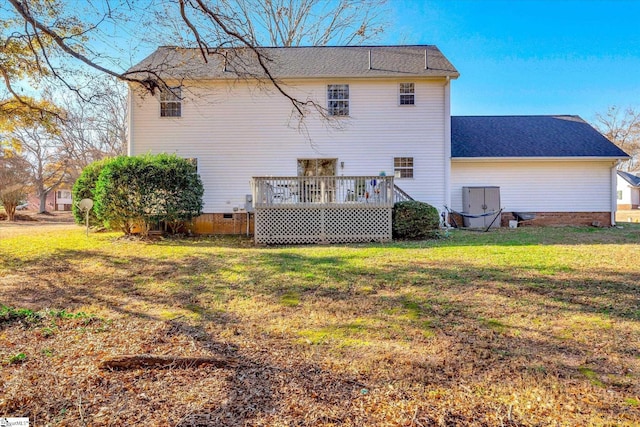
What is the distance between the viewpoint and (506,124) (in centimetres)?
1580

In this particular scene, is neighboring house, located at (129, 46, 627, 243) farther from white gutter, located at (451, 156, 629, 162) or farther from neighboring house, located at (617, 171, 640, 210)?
neighboring house, located at (617, 171, 640, 210)

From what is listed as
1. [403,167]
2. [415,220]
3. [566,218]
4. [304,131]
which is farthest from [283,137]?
[566,218]

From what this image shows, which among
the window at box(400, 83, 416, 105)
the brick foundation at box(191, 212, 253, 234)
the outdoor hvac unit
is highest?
the window at box(400, 83, 416, 105)

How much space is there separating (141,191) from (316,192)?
4.88m

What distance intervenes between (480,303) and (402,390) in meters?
2.42

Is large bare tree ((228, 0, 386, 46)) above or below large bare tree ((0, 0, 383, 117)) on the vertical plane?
above

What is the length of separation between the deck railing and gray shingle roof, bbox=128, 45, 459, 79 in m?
4.32

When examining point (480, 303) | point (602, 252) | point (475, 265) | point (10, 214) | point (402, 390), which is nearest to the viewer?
point (402, 390)

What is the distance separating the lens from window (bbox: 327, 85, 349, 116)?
12.6 m

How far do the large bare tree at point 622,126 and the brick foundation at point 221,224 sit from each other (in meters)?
39.9

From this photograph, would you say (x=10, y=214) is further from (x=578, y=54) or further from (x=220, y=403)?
(x=578, y=54)

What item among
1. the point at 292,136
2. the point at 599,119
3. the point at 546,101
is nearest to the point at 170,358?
the point at 292,136

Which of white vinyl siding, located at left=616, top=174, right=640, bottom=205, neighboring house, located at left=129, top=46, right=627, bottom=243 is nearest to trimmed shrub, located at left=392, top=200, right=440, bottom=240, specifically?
neighboring house, located at left=129, top=46, right=627, bottom=243

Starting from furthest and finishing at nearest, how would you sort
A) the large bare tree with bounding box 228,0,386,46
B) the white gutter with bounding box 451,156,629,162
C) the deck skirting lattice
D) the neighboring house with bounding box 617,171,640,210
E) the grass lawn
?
the neighboring house with bounding box 617,171,640,210
the large bare tree with bounding box 228,0,386,46
the white gutter with bounding box 451,156,629,162
the deck skirting lattice
the grass lawn
